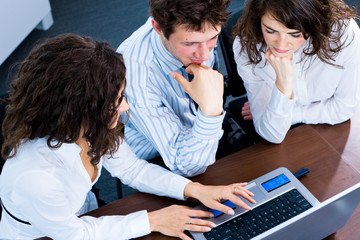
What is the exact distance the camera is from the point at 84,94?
96 centimetres

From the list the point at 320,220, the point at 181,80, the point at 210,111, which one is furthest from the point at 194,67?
the point at 320,220

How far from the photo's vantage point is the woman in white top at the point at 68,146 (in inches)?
37.8

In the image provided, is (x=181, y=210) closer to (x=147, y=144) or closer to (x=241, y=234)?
(x=241, y=234)

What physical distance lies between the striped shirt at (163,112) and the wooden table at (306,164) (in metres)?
0.07

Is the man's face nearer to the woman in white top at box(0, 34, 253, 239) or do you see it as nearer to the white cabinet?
the woman in white top at box(0, 34, 253, 239)

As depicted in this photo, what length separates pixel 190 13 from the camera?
3.70 feet

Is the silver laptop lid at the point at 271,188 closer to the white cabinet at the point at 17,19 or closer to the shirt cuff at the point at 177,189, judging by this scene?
the shirt cuff at the point at 177,189

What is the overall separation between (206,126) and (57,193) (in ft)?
1.60

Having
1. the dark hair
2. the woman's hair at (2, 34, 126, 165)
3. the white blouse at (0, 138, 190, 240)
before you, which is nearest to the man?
the dark hair

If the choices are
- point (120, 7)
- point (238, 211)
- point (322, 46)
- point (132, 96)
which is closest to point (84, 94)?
point (132, 96)

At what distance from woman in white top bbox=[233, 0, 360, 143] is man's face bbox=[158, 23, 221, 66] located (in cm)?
23

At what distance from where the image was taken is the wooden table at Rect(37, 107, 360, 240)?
3.83 ft

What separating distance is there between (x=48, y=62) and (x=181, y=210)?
20.7 inches

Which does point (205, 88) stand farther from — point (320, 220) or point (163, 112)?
point (320, 220)
